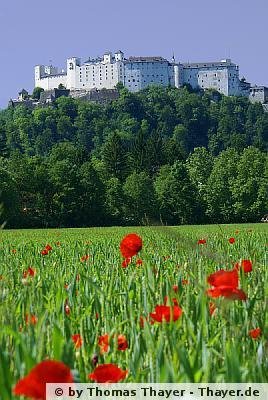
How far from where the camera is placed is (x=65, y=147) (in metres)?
88.6

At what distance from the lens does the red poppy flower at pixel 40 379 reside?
4.39 feet

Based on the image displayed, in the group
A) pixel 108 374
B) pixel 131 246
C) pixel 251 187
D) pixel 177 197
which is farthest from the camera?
pixel 251 187

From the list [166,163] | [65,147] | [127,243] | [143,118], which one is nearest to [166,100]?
[143,118]

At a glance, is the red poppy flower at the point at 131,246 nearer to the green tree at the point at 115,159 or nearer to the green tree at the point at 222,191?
the green tree at the point at 222,191

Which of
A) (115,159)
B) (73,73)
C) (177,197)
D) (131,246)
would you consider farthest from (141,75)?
(131,246)

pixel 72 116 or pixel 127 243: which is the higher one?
pixel 72 116

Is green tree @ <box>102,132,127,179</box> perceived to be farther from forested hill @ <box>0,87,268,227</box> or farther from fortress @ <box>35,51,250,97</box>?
fortress @ <box>35,51,250,97</box>

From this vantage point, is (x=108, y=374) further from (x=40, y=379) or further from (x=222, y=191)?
(x=222, y=191)

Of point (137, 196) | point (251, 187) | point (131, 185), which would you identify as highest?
point (131, 185)

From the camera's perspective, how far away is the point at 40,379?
1356 mm

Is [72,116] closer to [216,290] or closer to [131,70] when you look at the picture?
[131,70]

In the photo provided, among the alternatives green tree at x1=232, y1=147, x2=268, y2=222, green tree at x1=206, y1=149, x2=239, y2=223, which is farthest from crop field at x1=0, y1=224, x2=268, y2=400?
green tree at x1=206, y1=149, x2=239, y2=223

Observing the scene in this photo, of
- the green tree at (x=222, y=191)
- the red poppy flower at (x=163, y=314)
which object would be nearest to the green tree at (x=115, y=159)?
the green tree at (x=222, y=191)

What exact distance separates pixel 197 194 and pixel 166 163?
656 inches
